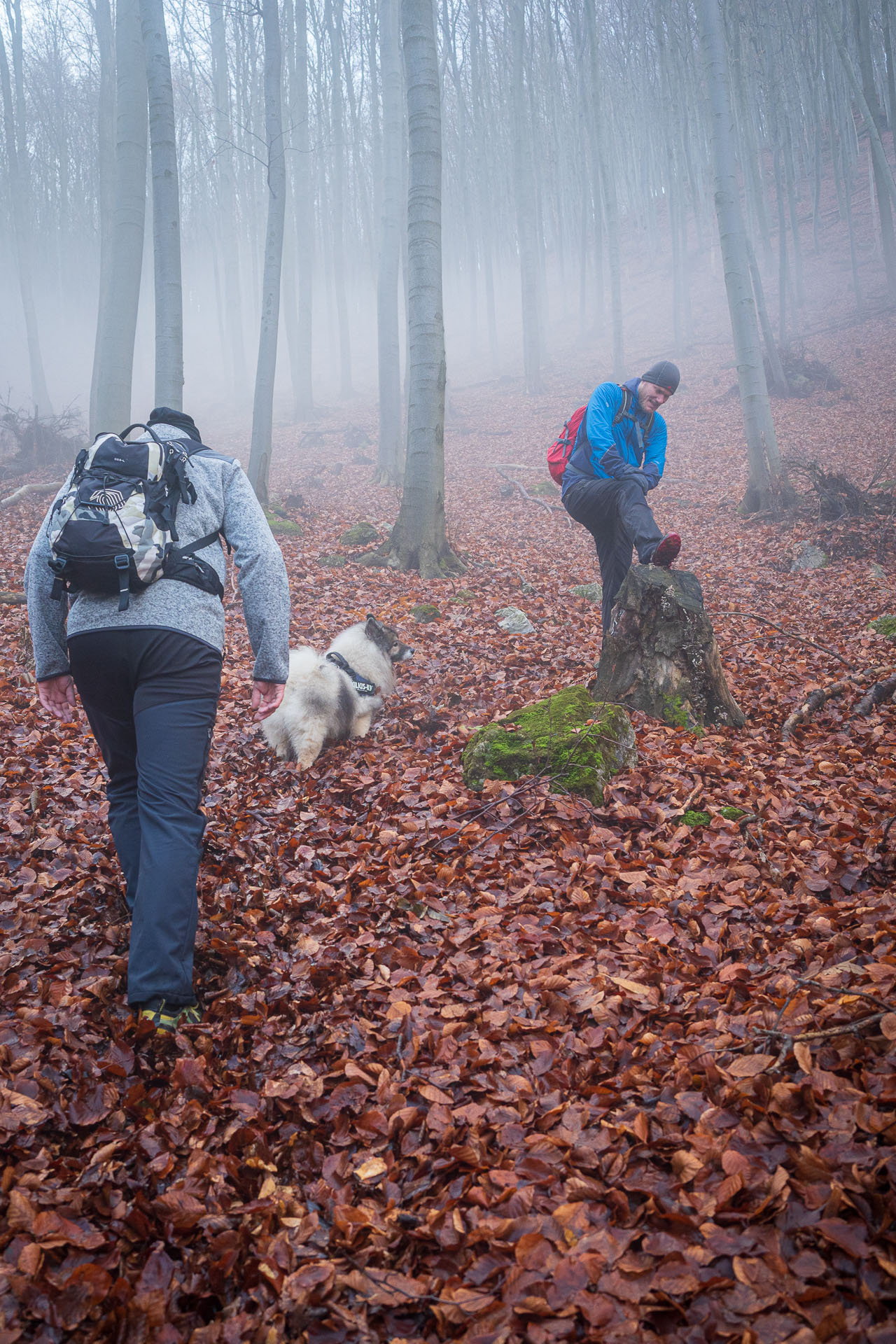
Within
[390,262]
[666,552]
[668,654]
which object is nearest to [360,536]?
[666,552]

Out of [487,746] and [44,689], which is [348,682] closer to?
[487,746]

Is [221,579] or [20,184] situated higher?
[20,184]

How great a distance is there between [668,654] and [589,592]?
162 inches

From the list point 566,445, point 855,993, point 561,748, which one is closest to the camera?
point 855,993

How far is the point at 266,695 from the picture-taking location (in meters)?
3.09

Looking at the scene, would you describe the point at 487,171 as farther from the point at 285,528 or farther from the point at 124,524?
the point at 124,524

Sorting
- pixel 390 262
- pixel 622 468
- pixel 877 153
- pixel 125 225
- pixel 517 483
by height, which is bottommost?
pixel 622 468

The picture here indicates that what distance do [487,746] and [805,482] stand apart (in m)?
11.6

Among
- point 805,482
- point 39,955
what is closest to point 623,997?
point 39,955

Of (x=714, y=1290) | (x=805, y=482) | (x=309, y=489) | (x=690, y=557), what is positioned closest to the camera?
(x=714, y=1290)

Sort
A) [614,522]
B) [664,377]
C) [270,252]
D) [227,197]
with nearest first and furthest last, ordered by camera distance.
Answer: [664,377] < [614,522] < [270,252] < [227,197]

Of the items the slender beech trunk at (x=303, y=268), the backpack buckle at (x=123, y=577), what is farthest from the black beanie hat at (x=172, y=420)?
the slender beech trunk at (x=303, y=268)

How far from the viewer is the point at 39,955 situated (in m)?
3.16

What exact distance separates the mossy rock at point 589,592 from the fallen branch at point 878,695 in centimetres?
415
